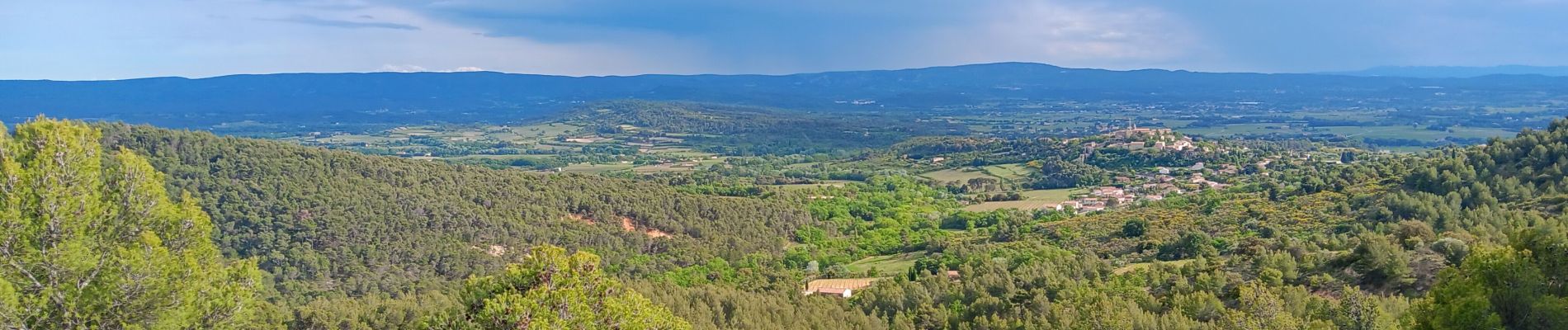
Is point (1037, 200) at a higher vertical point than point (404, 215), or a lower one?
lower

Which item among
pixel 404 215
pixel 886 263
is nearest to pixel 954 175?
pixel 886 263

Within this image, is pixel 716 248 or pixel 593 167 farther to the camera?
pixel 593 167

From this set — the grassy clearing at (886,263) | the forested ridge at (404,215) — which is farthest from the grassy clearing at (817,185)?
the grassy clearing at (886,263)

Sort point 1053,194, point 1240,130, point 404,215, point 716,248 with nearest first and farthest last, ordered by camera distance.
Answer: point 404,215 → point 716,248 → point 1053,194 → point 1240,130

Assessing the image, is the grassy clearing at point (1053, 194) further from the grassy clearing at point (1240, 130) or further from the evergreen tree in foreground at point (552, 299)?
the grassy clearing at point (1240, 130)

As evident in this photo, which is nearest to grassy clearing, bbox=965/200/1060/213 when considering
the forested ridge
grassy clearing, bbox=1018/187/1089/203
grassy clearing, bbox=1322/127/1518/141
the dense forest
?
grassy clearing, bbox=1018/187/1089/203

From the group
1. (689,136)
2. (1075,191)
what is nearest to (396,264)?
(1075,191)

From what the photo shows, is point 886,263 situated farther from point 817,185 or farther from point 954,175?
point 954,175
